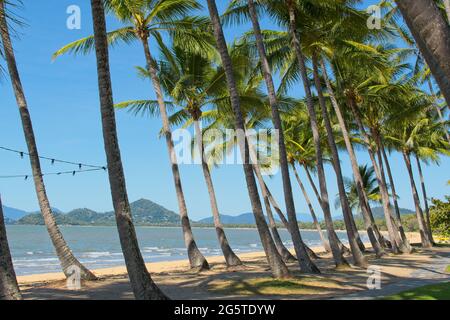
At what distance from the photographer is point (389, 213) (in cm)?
2441

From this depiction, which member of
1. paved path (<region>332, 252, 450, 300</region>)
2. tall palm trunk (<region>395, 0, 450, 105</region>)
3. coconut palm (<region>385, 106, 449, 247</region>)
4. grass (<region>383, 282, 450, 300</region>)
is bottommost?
paved path (<region>332, 252, 450, 300</region>)

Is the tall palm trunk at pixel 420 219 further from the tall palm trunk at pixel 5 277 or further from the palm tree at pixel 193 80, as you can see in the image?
the tall palm trunk at pixel 5 277

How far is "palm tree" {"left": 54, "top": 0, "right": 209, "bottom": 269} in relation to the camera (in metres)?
18.0

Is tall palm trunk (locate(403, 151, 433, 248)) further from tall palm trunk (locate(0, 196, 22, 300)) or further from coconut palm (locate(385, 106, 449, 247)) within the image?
tall palm trunk (locate(0, 196, 22, 300))

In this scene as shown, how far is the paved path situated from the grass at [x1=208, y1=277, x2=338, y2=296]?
108 centimetres

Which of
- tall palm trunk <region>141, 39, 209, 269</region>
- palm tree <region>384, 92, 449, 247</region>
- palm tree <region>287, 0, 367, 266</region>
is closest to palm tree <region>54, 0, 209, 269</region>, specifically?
tall palm trunk <region>141, 39, 209, 269</region>

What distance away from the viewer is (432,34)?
14.4 ft

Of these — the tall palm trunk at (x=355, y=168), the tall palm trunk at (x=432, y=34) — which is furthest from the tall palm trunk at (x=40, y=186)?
the tall palm trunk at (x=355, y=168)

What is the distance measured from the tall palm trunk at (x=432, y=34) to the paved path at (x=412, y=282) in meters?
6.31

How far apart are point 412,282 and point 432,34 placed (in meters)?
10.1

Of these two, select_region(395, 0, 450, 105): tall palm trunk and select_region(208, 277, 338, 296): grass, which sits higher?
select_region(395, 0, 450, 105): tall palm trunk

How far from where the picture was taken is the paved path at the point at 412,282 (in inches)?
392
